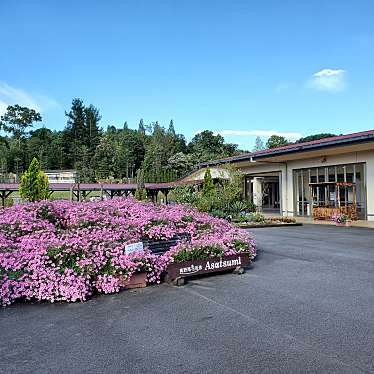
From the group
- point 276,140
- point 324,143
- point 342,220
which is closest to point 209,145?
point 276,140

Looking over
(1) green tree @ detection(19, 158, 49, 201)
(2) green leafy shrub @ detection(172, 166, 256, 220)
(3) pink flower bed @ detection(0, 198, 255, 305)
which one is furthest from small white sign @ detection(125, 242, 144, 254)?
(1) green tree @ detection(19, 158, 49, 201)

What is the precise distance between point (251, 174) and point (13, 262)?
22.9m

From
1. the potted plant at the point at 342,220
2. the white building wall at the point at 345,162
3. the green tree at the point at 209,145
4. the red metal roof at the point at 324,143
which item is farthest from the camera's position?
the green tree at the point at 209,145

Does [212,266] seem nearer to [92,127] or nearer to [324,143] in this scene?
[324,143]

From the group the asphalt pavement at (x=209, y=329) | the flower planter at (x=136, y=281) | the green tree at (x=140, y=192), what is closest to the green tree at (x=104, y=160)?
the green tree at (x=140, y=192)

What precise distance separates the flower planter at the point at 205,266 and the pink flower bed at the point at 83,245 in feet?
0.61

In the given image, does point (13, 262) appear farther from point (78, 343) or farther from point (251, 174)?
point (251, 174)

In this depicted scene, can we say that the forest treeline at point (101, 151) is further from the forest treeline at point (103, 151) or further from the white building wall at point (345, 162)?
the white building wall at point (345, 162)

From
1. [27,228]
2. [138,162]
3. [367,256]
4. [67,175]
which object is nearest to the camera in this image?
[27,228]

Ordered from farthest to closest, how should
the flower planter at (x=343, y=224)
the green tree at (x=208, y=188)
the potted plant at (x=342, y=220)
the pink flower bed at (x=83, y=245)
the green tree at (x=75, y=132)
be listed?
the green tree at (x=75, y=132) → the green tree at (x=208, y=188) → the potted plant at (x=342, y=220) → the flower planter at (x=343, y=224) → the pink flower bed at (x=83, y=245)

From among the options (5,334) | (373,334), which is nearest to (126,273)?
(5,334)

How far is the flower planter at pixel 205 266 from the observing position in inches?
249

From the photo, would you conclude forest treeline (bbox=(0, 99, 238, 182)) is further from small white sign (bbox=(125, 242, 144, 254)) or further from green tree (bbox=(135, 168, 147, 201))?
small white sign (bbox=(125, 242, 144, 254))

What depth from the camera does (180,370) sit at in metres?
3.27
